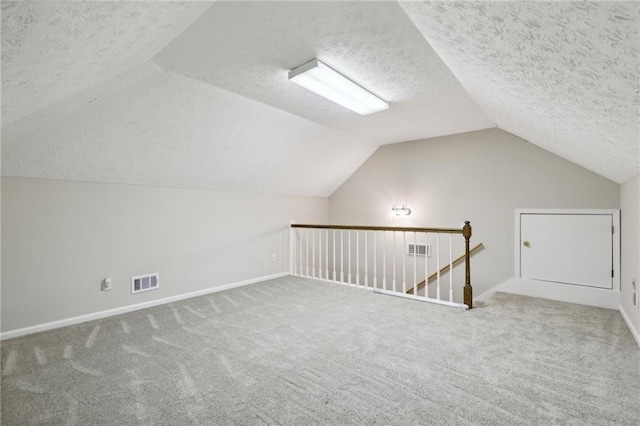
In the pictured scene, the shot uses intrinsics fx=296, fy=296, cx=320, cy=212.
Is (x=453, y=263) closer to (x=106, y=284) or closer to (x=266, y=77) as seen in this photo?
(x=266, y=77)

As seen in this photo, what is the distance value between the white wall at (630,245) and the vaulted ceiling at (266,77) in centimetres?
28

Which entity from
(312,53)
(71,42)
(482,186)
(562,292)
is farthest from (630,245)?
(71,42)

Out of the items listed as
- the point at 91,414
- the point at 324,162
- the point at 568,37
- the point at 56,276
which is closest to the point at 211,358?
the point at 91,414

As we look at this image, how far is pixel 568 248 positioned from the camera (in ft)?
11.8

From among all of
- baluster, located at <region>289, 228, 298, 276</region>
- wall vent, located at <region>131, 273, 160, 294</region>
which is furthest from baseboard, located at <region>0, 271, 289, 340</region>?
baluster, located at <region>289, 228, 298, 276</region>

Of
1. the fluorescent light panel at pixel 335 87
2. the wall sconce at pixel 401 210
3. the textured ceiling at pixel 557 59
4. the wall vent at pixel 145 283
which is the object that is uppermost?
the fluorescent light panel at pixel 335 87

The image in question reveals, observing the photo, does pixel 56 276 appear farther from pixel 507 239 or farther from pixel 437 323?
pixel 507 239

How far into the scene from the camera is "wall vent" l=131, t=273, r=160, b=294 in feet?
10.8

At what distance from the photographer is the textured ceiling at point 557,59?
0.90 metres

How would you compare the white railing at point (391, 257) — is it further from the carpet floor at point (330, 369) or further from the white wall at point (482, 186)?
the carpet floor at point (330, 369)

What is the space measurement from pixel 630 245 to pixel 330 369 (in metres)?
2.95

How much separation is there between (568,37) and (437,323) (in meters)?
2.41

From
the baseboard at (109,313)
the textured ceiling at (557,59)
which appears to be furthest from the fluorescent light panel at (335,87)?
the baseboard at (109,313)

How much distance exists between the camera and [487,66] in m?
1.75
